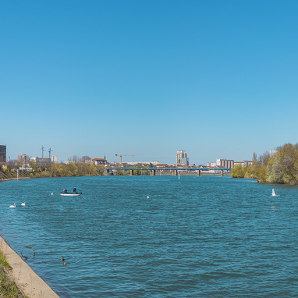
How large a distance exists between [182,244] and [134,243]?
3827mm

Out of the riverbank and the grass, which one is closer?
the grass

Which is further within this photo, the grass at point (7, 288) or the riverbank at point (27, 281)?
the riverbank at point (27, 281)

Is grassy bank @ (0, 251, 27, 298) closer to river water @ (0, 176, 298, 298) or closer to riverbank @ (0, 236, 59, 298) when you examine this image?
riverbank @ (0, 236, 59, 298)

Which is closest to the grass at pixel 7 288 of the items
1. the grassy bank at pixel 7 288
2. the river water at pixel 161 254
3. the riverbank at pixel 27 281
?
the grassy bank at pixel 7 288

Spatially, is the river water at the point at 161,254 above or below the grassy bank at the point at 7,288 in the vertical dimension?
below

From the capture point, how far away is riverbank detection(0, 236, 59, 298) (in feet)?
44.7

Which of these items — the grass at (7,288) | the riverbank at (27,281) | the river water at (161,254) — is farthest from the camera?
the river water at (161,254)

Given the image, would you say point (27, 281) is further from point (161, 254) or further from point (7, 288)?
point (161, 254)

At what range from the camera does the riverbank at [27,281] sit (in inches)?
536

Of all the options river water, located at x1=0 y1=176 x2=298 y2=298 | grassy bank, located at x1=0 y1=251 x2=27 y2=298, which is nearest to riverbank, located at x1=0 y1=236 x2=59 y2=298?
grassy bank, located at x1=0 y1=251 x2=27 y2=298

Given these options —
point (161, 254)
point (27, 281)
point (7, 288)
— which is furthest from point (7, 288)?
point (161, 254)

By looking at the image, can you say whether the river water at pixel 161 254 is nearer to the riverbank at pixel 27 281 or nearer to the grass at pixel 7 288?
the riverbank at pixel 27 281

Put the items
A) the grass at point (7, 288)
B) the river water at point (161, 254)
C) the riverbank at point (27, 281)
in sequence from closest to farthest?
the grass at point (7, 288), the riverbank at point (27, 281), the river water at point (161, 254)

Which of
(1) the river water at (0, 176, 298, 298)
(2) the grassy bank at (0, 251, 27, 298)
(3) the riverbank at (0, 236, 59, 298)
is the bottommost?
(1) the river water at (0, 176, 298, 298)
